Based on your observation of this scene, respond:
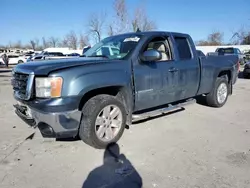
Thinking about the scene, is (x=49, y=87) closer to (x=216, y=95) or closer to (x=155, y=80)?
(x=155, y=80)

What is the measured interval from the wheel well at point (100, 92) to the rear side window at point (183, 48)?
1843mm

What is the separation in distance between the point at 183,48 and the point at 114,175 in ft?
11.3

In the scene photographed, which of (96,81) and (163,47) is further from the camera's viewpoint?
(163,47)

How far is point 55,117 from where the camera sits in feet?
11.4

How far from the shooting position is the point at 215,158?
12.1 feet

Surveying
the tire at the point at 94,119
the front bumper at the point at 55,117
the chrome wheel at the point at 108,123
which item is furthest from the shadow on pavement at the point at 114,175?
the front bumper at the point at 55,117

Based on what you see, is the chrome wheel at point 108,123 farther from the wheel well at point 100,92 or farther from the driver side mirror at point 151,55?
the driver side mirror at point 151,55

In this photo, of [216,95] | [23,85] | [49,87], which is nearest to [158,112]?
[49,87]

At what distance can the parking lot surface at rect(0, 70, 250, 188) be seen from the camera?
10.1 feet

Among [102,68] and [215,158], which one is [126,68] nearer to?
[102,68]

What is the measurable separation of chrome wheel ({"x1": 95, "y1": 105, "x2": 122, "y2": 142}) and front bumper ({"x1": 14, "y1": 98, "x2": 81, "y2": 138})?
0.40 m

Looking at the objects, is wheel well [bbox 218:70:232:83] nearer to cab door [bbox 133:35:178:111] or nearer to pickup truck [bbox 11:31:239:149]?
pickup truck [bbox 11:31:239:149]

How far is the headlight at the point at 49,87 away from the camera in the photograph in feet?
11.4

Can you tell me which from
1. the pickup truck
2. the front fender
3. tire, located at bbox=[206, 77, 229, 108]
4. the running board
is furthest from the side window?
tire, located at bbox=[206, 77, 229, 108]
